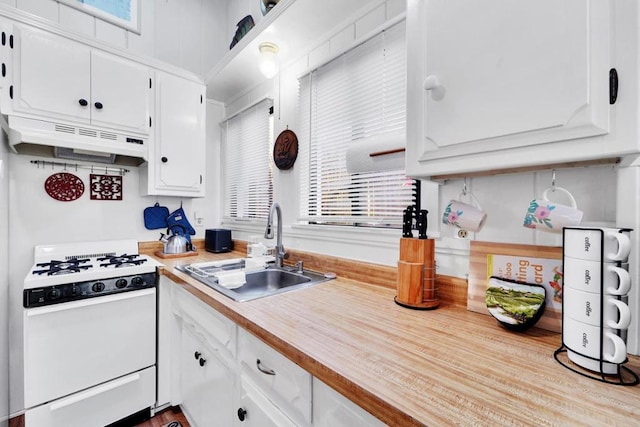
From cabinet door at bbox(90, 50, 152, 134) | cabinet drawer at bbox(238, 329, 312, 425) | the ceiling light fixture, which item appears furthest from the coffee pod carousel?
cabinet door at bbox(90, 50, 152, 134)

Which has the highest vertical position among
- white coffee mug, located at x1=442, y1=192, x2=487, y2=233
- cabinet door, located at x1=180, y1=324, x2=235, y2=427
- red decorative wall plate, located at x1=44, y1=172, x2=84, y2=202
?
red decorative wall plate, located at x1=44, y1=172, x2=84, y2=202

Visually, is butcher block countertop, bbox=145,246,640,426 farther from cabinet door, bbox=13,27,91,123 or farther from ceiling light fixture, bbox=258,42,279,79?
cabinet door, bbox=13,27,91,123

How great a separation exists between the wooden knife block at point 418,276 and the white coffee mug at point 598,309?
Answer: 40cm

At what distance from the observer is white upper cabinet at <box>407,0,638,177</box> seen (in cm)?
57

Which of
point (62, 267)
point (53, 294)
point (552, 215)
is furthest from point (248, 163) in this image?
point (552, 215)

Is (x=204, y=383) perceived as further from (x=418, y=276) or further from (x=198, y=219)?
(x=198, y=219)

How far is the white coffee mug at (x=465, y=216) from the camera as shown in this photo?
3.00ft

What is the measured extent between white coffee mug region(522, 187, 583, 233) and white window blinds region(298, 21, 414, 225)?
54 cm

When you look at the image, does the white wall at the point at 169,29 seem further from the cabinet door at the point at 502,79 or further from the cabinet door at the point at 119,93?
the cabinet door at the point at 502,79

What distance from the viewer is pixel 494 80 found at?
0.71 meters

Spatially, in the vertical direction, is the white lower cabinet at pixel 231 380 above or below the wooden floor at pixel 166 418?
above

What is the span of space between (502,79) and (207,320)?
1.38m

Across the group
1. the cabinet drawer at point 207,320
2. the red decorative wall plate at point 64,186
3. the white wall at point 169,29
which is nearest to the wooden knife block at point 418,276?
the cabinet drawer at point 207,320

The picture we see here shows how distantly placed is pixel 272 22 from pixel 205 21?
158cm
